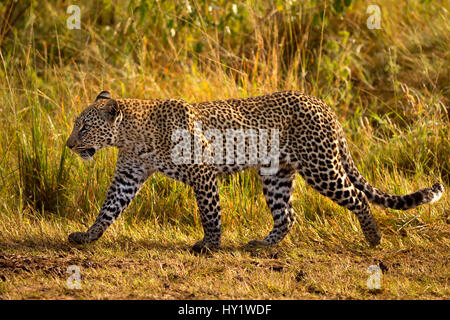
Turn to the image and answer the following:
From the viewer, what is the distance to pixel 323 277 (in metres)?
5.49

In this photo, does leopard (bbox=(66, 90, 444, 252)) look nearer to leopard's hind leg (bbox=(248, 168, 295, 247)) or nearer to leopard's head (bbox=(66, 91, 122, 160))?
leopard's head (bbox=(66, 91, 122, 160))

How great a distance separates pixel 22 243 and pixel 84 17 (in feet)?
22.6

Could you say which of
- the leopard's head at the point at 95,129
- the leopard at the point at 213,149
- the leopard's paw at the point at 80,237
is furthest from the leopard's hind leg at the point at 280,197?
the leopard's paw at the point at 80,237

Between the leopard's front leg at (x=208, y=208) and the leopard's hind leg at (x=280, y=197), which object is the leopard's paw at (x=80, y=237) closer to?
the leopard's front leg at (x=208, y=208)

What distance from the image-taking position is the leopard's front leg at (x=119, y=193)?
647cm

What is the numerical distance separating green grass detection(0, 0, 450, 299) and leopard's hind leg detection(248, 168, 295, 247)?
21 centimetres

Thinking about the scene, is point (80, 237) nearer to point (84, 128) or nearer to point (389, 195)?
point (84, 128)

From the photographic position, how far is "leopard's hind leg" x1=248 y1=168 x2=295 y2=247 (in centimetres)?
674

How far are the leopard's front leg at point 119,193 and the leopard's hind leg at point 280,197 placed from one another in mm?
1225

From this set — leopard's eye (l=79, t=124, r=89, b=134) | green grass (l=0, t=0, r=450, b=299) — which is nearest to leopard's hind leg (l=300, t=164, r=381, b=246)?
green grass (l=0, t=0, r=450, b=299)

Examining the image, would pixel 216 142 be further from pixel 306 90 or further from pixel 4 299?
pixel 306 90

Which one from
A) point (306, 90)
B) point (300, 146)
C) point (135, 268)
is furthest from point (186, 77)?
point (135, 268)

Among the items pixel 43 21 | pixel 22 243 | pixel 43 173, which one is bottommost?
pixel 22 243

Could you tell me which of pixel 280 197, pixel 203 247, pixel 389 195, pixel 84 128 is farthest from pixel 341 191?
pixel 84 128
